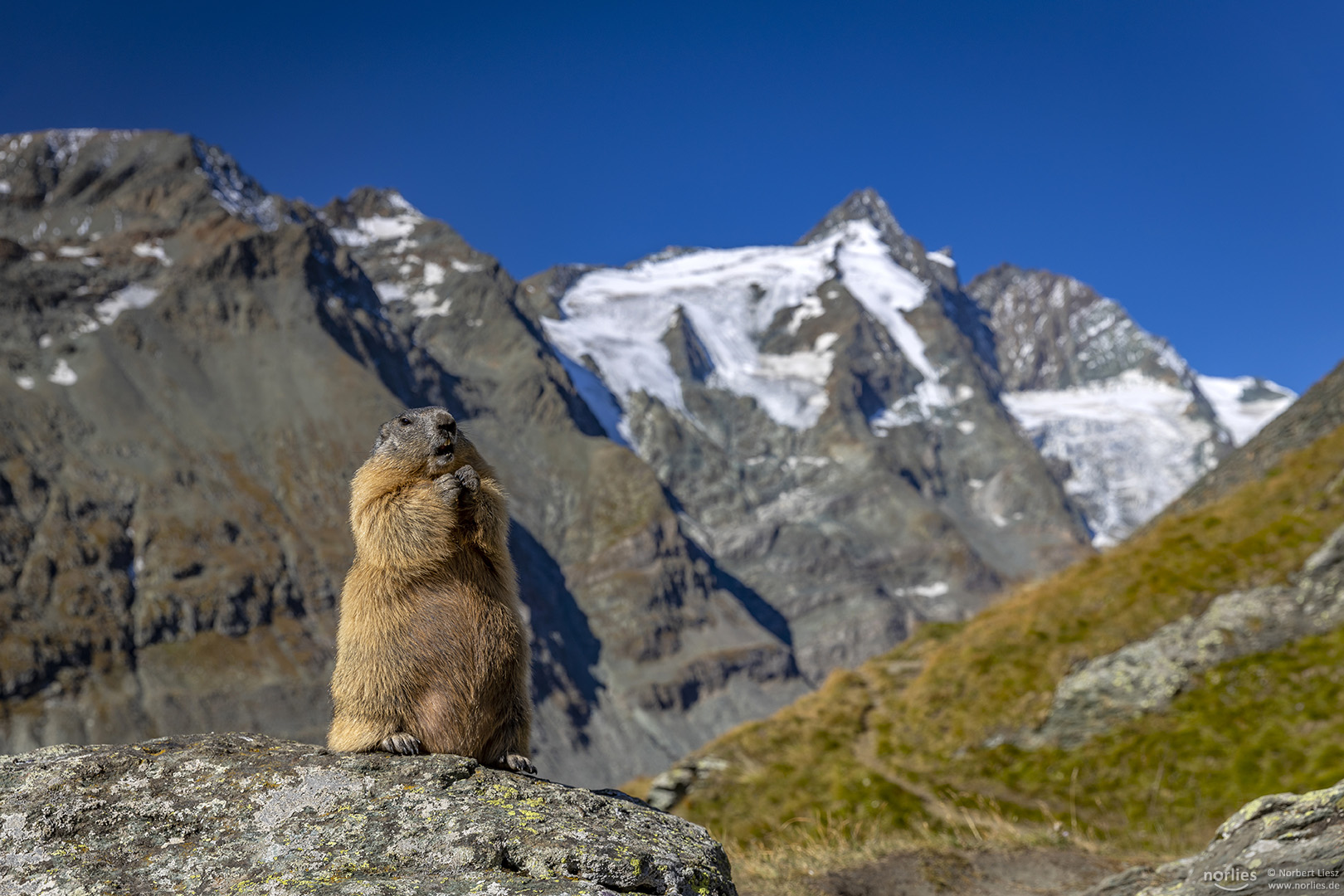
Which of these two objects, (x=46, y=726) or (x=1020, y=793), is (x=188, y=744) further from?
(x=46, y=726)

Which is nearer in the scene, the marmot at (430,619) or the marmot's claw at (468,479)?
the marmot at (430,619)

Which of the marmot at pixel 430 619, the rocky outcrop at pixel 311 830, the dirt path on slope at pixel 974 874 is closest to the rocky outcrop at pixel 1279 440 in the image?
the dirt path on slope at pixel 974 874

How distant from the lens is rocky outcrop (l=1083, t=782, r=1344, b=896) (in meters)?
7.13

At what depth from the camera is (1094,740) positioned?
69.4 feet

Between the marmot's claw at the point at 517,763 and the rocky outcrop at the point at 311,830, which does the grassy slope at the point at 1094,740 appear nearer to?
the marmot's claw at the point at 517,763

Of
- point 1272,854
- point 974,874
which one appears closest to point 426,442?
point 1272,854

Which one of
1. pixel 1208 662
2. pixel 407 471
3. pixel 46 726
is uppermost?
pixel 407 471

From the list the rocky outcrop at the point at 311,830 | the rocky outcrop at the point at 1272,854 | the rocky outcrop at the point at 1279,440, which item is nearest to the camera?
the rocky outcrop at the point at 311,830

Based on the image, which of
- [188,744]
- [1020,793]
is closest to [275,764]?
[188,744]

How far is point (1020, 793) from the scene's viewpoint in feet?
68.5

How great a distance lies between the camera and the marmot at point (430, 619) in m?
7.65

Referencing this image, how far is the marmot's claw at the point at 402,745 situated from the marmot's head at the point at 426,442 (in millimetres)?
2323

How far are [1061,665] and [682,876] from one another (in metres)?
20.9

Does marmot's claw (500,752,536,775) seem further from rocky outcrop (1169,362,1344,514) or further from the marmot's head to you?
rocky outcrop (1169,362,1344,514)
